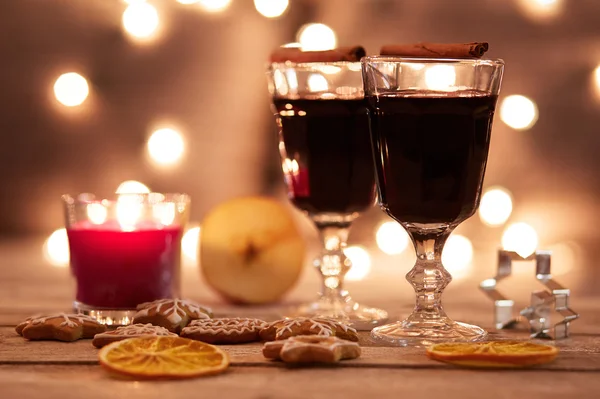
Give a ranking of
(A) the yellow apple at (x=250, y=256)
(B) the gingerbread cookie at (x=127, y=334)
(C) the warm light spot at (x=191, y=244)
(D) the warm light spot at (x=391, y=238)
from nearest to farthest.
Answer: (B) the gingerbread cookie at (x=127, y=334), (A) the yellow apple at (x=250, y=256), (C) the warm light spot at (x=191, y=244), (D) the warm light spot at (x=391, y=238)

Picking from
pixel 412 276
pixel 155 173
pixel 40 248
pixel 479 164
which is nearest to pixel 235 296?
pixel 412 276

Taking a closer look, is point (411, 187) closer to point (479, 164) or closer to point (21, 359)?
point (479, 164)

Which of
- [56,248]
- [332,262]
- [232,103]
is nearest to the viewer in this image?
[332,262]

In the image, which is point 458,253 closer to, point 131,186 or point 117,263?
point 131,186

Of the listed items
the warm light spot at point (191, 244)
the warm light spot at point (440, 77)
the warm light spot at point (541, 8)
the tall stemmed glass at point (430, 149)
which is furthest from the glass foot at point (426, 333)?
the warm light spot at point (541, 8)

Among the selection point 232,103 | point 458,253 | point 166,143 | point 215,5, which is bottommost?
point 458,253

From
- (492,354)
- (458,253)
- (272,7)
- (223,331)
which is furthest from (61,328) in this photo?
(272,7)

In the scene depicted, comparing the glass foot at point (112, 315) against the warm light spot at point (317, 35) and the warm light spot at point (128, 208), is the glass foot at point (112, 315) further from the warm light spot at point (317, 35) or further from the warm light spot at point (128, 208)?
the warm light spot at point (317, 35)
